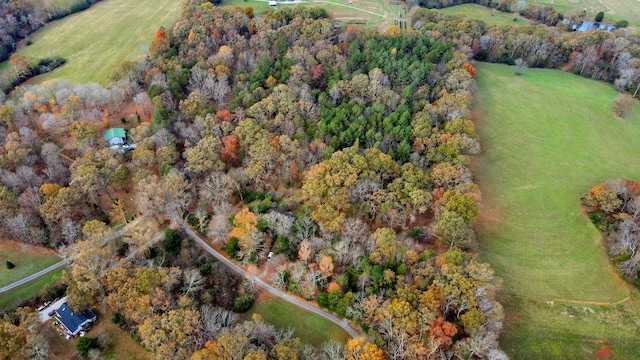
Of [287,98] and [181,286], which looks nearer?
[181,286]

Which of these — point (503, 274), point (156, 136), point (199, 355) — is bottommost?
point (503, 274)

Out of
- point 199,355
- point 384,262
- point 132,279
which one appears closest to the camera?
point 199,355

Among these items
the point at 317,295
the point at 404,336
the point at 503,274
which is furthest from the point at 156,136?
the point at 503,274

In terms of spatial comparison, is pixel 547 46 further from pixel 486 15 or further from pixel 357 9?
pixel 357 9

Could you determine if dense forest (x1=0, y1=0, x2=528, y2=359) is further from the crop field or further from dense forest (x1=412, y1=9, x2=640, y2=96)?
the crop field

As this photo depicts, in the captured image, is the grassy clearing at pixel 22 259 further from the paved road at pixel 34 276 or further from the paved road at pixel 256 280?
the paved road at pixel 256 280

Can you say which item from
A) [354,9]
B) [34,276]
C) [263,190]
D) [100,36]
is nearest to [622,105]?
[354,9]

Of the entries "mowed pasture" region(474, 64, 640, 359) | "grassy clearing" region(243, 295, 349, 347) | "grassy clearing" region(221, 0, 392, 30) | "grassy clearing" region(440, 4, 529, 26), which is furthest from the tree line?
"grassy clearing" region(440, 4, 529, 26)

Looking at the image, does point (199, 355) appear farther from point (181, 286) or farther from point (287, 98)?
point (287, 98)

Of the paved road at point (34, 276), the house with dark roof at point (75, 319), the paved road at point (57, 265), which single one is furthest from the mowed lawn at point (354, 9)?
the house with dark roof at point (75, 319)
